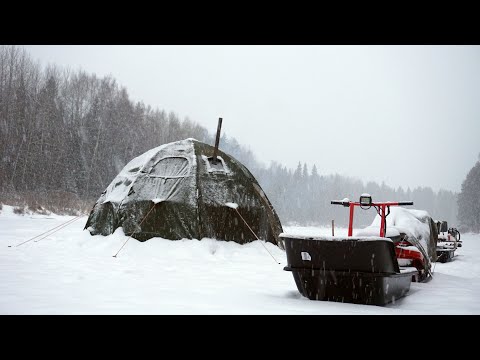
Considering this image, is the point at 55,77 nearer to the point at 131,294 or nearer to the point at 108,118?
the point at 108,118

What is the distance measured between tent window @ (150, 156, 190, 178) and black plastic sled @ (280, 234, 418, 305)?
224 inches

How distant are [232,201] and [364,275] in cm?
590

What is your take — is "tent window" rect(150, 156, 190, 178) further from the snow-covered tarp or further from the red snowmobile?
the red snowmobile

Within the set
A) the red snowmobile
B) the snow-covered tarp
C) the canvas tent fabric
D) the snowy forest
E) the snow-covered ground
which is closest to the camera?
the snow-covered ground

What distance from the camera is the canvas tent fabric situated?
10227 millimetres

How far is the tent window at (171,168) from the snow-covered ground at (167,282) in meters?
1.76

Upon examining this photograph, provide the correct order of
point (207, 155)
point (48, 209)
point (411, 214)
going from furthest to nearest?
1. point (48, 209)
2. point (207, 155)
3. point (411, 214)

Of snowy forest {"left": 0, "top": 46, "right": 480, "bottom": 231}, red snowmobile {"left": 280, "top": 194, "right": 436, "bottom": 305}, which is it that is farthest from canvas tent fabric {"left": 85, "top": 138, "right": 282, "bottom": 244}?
snowy forest {"left": 0, "top": 46, "right": 480, "bottom": 231}

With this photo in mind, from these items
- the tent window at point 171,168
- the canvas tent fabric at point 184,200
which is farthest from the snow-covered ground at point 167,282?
the tent window at point 171,168

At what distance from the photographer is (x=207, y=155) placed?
1143cm

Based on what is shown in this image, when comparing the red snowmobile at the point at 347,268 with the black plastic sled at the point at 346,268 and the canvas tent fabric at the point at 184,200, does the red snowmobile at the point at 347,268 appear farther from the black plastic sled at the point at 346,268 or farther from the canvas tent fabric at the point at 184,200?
the canvas tent fabric at the point at 184,200

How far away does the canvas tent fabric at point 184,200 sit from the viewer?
1023 centimetres

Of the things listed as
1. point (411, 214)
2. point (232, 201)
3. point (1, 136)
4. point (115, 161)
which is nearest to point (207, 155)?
point (232, 201)

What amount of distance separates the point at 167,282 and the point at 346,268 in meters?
2.89
